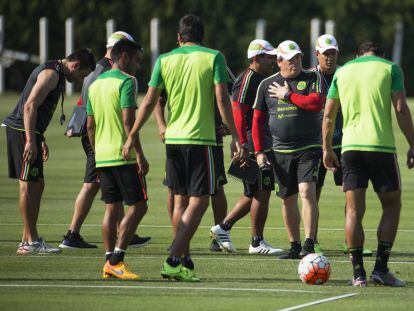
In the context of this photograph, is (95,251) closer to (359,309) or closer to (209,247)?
(209,247)

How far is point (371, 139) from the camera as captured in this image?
35.1 ft

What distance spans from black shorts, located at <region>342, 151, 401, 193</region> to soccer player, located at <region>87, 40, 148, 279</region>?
1783mm

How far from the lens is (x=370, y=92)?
10672 millimetres

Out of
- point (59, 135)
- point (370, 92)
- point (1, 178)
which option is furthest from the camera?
point (59, 135)

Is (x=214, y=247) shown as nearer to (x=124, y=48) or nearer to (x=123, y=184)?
(x=123, y=184)

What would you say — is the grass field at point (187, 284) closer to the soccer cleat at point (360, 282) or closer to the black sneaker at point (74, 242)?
the soccer cleat at point (360, 282)

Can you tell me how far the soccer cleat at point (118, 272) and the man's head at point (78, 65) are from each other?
253 cm

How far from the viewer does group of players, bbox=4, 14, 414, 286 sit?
10750 mm

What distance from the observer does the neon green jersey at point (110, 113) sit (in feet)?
37.0

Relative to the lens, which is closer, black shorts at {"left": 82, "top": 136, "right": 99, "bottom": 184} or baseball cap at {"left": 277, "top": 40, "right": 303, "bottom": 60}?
baseball cap at {"left": 277, "top": 40, "right": 303, "bottom": 60}

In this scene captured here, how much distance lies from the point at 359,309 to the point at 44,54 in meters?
61.9

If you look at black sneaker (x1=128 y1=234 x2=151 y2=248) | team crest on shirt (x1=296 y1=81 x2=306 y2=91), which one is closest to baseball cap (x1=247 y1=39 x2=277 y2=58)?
team crest on shirt (x1=296 y1=81 x2=306 y2=91)

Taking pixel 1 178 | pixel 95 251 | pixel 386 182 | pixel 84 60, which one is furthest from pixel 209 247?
pixel 1 178

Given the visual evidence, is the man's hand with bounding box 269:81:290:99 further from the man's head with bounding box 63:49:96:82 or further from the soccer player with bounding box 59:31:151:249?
the man's head with bounding box 63:49:96:82
